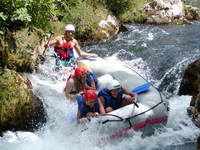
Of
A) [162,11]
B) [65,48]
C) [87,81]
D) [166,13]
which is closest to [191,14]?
[166,13]

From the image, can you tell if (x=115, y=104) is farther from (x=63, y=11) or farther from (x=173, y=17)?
(x=173, y=17)

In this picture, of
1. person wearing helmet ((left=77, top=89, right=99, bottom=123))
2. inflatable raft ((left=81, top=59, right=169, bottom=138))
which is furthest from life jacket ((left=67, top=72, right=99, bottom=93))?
person wearing helmet ((left=77, top=89, right=99, bottom=123))

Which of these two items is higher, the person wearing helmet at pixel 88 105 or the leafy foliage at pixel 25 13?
the leafy foliage at pixel 25 13

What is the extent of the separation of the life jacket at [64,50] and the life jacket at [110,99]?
8.65ft

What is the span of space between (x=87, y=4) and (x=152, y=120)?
771 cm

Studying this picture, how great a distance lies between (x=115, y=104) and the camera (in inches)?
236

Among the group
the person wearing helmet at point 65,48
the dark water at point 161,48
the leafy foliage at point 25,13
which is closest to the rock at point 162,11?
the dark water at point 161,48

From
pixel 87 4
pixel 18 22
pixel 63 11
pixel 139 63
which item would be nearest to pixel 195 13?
pixel 87 4

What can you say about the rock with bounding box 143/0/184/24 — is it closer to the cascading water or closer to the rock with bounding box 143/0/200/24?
the rock with bounding box 143/0/200/24

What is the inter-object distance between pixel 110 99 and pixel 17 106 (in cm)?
155

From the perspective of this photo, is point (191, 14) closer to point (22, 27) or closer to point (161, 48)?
point (161, 48)

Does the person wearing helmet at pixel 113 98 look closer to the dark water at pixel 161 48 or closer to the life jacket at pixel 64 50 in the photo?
the dark water at pixel 161 48

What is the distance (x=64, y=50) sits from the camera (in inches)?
330

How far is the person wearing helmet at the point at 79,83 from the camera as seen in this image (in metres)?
6.73
